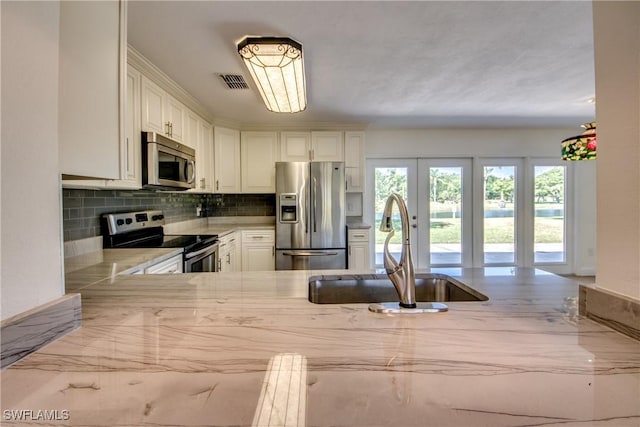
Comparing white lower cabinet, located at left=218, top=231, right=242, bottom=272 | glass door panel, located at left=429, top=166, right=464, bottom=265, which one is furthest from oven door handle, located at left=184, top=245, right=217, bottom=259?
glass door panel, located at left=429, top=166, right=464, bottom=265

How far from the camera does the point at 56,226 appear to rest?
717 mm

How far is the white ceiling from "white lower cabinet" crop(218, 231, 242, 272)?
1430 mm

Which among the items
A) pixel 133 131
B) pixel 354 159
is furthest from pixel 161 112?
pixel 354 159

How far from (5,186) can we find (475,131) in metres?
5.14

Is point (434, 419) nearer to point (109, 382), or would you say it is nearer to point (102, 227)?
point (109, 382)

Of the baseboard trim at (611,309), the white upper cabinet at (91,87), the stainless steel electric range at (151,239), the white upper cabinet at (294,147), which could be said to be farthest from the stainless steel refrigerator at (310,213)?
the baseboard trim at (611,309)

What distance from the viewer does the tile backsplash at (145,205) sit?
196 centimetres

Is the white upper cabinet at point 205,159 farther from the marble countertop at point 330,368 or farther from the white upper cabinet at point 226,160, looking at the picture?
the marble countertop at point 330,368

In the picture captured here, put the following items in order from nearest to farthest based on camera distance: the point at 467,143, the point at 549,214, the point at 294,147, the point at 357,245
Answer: the point at 357,245
the point at 294,147
the point at 467,143
the point at 549,214

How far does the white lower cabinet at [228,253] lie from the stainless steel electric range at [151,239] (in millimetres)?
209

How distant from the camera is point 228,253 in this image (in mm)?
3441

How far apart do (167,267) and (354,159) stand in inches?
113

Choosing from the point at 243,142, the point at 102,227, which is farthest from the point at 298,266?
the point at 102,227

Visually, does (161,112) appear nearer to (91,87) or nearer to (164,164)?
(164,164)
